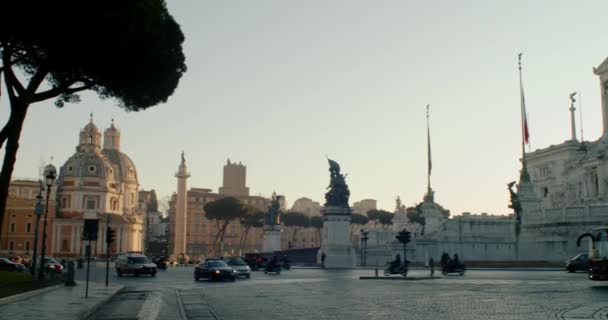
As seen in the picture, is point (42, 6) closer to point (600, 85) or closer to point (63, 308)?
point (63, 308)

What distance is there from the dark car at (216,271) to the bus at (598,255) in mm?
18603

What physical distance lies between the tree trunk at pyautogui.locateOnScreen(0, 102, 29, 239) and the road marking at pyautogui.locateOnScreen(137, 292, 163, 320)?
5211 millimetres

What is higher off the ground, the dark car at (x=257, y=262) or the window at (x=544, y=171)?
the window at (x=544, y=171)

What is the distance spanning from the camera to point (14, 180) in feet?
470

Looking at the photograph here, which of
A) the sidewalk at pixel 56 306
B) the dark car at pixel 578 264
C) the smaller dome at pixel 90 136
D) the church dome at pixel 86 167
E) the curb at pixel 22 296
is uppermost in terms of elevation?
the smaller dome at pixel 90 136

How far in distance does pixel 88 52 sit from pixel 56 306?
8257 mm

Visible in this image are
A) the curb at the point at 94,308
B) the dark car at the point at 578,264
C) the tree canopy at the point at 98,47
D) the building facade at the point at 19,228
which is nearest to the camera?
the curb at the point at 94,308

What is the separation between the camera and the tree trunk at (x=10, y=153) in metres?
20.8

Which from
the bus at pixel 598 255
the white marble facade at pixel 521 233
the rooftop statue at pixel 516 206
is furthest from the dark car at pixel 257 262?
the bus at pixel 598 255

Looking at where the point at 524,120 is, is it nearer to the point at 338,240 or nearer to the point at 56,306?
the point at 338,240

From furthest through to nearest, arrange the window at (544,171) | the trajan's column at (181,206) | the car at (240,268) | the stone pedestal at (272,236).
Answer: the trajan's column at (181,206) → the window at (544,171) → the stone pedestal at (272,236) → the car at (240,268)

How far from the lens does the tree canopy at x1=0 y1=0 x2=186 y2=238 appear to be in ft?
67.6

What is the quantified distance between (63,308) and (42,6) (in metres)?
9.00

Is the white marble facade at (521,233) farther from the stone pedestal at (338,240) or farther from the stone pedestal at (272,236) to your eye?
the stone pedestal at (272,236)
